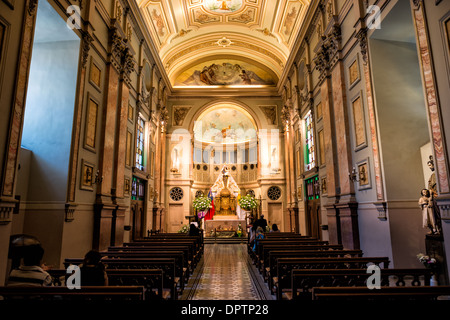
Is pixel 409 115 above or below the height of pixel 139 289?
above

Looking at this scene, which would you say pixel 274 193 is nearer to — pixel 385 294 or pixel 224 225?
pixel 224 225

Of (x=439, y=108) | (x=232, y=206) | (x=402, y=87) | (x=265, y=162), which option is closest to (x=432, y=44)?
(x=439, y=108)

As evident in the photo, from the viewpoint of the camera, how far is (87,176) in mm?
7867

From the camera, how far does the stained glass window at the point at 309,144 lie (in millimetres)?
12750

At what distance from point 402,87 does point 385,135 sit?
4.56 feet

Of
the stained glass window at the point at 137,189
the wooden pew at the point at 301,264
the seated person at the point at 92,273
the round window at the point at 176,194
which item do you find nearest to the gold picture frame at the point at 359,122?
the wooden pew at the point at 301,264

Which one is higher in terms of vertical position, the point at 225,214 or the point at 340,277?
the point at 225,214

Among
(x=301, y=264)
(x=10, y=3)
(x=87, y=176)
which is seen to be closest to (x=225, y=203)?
(x=87, y=176)

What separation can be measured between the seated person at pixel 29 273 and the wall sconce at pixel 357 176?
7.40 meters

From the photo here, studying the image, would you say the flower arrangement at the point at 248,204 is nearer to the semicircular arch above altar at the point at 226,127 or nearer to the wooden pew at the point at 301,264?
the semicircular arch above altar at the point at 226,127

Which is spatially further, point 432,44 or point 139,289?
point 432,44

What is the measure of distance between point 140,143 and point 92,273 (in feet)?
35.8

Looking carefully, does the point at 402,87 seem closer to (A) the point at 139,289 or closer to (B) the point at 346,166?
(B) the point at 346,166
